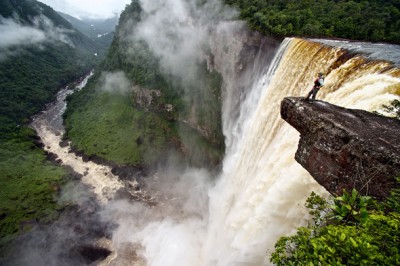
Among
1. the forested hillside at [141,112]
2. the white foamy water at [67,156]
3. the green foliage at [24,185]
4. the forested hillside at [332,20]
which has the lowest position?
the green foliage at [24,185]

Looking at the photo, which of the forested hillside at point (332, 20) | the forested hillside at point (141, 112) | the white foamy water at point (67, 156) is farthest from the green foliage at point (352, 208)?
the white foamy water at point (67, 156)

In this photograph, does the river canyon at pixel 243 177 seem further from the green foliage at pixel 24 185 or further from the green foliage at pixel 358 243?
the green foliage at pixel 358 243

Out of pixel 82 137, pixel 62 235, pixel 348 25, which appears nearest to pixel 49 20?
pixel 82 137

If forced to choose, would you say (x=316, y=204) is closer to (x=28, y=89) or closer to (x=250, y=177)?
(x=250, y=177)

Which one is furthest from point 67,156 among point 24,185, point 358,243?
point 358,243

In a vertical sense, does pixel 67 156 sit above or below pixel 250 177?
below

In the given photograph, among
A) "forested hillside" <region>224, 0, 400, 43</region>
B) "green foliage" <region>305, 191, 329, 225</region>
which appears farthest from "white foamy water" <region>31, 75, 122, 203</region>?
"green foliage" <region>305, 191, 329, 225</region>
